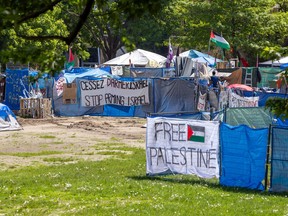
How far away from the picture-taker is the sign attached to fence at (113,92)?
33.1 metres

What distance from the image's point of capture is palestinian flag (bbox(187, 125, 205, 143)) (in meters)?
14.6

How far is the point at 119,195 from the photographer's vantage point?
42.0 feet

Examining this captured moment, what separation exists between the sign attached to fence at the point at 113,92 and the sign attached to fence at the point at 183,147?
17778mm

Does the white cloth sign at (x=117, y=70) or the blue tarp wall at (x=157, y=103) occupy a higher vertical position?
the white cloth sign at (x=117, y=70)

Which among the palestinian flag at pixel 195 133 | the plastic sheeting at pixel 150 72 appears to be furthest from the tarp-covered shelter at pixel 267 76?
the palestinian flag at pixel 195 133

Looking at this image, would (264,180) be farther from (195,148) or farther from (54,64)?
(54,64)

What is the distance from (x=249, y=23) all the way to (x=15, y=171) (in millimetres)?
31090

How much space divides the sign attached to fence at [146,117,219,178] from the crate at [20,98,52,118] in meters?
16.6

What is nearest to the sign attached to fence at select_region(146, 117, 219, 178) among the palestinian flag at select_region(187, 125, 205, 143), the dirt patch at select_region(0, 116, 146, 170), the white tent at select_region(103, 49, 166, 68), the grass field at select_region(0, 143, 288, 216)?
the palestinian flag at select_region(187, 125, 205, 143)

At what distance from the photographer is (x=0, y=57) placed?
6.21 metres

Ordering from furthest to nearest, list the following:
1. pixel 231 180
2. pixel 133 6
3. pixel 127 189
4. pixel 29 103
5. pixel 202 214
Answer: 1. pixel 29 103
2. pixel 231 180
3. pixel 127 189
4. pixel 202 214
5. pixel 133 6

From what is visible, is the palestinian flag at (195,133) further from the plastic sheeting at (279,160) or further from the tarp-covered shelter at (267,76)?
the tarp-covered shelter at (267,76)

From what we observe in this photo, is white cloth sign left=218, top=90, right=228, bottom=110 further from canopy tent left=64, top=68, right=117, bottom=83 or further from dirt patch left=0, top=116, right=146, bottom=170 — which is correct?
canopy tent left=64, top=68, right=117, bottom=83

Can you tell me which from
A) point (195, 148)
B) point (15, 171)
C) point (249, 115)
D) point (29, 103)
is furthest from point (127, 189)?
point (29, 103)
